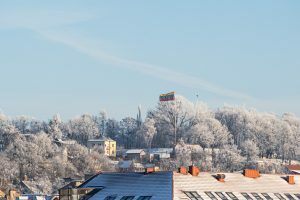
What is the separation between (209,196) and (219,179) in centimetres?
384

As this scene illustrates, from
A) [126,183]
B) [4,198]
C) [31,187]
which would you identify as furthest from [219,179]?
[31,187]

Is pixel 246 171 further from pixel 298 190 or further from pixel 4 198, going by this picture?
pixel 4 198

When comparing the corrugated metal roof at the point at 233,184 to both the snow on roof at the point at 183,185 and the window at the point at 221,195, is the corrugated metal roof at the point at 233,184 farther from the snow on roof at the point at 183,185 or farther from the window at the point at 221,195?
the window at the point at 221,195

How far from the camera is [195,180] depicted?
65.7 m

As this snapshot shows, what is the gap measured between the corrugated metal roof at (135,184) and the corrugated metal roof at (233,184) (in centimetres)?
72

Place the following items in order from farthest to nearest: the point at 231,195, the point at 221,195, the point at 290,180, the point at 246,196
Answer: the point at 290,180 < the point at 246,196 < the point at 231,195 < the point at 221,195

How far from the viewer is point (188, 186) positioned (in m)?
64.2

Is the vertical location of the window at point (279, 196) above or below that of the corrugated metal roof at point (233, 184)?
below

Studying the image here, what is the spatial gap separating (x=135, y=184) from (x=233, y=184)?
24.4 feet

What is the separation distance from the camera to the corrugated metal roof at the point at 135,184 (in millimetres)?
62625

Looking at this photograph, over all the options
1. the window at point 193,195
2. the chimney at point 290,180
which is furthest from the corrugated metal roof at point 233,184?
the window at point 193,195

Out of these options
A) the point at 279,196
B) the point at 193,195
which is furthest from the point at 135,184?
the point at 279,196

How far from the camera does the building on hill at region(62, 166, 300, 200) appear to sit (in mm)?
63000

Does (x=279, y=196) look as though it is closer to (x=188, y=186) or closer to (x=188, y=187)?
(x=188, y=186)
